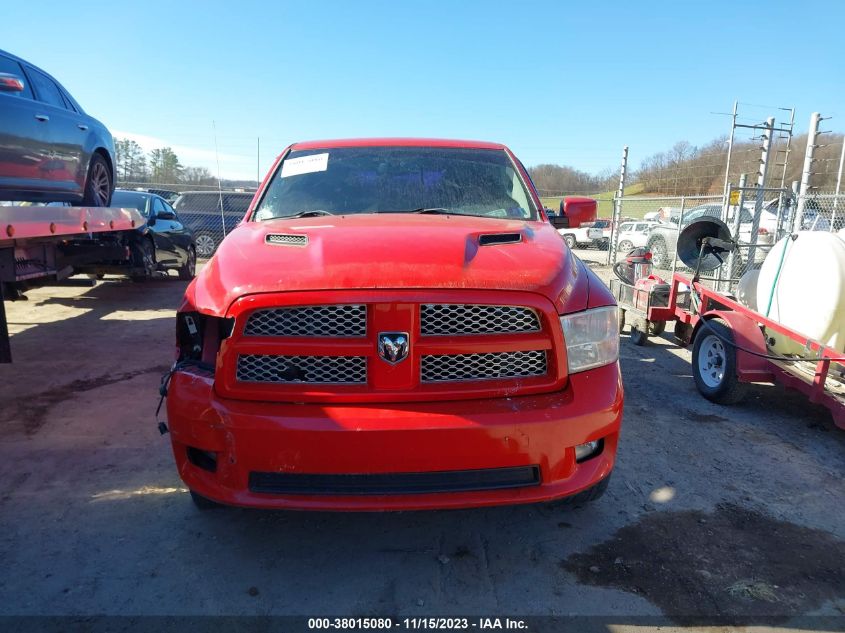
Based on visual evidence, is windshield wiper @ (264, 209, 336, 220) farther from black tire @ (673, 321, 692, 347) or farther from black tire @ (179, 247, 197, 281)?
black tire @ (179, 247, 197, 281)

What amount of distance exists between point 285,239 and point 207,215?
574 inches

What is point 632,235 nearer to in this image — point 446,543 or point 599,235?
point 599,235

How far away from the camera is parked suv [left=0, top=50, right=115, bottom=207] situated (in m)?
4.80

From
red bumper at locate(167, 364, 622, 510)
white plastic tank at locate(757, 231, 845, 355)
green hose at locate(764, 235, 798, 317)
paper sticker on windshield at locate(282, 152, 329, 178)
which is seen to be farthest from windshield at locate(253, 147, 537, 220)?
green hose at locate(764, 235, 798, 317)

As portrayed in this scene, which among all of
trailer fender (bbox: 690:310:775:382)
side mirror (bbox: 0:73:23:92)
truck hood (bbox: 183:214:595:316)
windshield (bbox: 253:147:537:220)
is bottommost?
trailer fender (bbox: 690:310:775:382)

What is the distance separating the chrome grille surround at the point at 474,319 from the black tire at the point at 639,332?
476 cm

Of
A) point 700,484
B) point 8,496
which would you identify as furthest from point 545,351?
point 8,496

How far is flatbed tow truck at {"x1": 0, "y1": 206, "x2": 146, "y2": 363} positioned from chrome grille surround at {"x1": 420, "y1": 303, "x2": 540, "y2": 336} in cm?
348

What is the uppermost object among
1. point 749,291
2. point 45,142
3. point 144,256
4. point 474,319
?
point 45,142

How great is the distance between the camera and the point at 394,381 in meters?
2.18

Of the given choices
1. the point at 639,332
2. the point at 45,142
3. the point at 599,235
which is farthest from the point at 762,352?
the point at 599,235

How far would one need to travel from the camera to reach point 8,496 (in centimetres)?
305

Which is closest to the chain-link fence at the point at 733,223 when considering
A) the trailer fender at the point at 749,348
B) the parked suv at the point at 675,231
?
the parked suv at the point at 675,231

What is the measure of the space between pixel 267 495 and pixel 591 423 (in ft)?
4.25
